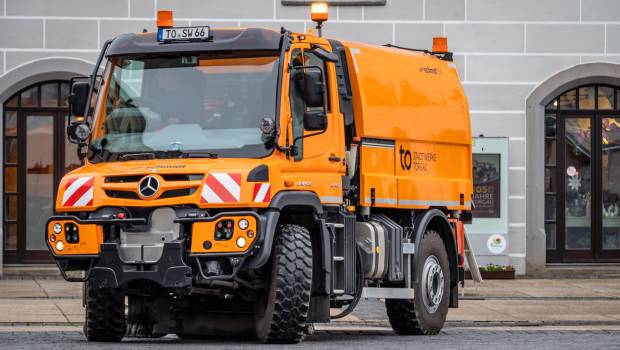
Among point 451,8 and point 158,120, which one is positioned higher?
point 451,8

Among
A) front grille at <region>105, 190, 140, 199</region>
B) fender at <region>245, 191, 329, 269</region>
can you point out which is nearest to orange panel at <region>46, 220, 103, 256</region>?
front grille at <region>105, 190, 140, 199</region>

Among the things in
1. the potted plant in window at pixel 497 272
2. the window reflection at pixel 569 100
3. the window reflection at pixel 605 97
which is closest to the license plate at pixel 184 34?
the potted plant in window at pixel 497 272

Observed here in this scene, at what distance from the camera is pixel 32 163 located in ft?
74.4

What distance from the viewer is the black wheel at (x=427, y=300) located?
46.9 ft

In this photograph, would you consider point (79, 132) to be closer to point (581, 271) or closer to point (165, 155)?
point (165, 155)

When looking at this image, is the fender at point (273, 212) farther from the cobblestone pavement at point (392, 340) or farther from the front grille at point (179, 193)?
the cobblestone pavement at point (392, 340)

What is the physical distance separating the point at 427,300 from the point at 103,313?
11.1 feet

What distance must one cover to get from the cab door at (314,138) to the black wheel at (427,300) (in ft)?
6.12

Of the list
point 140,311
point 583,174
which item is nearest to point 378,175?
point 140,311

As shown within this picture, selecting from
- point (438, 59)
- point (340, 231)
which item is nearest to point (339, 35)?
point (438, 59)

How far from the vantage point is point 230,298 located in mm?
12391

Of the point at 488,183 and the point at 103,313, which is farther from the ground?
the point at 488,183

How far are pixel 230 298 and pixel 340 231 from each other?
47.4 inches

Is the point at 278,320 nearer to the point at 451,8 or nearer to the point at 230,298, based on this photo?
the point at 230,298
